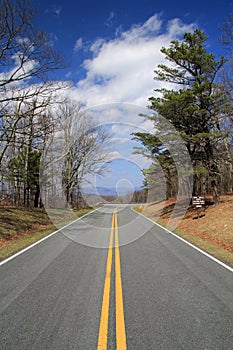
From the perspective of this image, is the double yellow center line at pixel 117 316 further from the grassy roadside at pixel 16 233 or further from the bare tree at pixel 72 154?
the bare tree at pixel 72 154

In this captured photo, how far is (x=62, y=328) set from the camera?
3168 mm

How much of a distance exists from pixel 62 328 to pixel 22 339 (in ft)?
1.64

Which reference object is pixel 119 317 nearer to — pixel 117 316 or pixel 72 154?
pixel 117 316

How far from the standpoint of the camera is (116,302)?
155 inches

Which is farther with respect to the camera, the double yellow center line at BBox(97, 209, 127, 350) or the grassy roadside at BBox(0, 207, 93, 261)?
the grassy roadside at BBox(0, 207, 93, 261)

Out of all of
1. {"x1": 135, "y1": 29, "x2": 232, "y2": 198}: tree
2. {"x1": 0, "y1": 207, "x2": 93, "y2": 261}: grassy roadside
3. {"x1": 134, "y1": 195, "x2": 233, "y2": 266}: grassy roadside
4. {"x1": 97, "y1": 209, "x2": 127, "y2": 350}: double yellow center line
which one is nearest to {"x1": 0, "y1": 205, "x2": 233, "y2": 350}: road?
{"x1": 97, "y1": 209, "x2": 127, "y2": 350}: double yellow center line

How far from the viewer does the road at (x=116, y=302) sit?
115 inches

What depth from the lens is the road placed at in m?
2.93

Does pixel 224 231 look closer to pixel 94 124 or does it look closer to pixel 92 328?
pixel 92 328

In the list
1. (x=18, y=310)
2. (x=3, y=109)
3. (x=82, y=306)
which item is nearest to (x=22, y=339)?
(x=18, y=310)

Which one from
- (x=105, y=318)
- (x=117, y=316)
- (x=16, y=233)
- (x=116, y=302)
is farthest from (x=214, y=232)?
(x=16, y=233)

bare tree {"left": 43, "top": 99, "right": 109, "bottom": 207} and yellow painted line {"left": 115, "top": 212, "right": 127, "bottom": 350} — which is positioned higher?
bare tree {"left": 43, "top": 99, "right": 109, "bottom": 207}

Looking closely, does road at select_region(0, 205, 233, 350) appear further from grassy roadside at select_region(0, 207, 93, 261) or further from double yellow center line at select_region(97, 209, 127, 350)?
grassy roadside at select_region(0, 207, 93, 261)

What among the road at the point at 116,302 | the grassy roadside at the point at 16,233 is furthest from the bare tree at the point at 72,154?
the road at the point at 116,302
